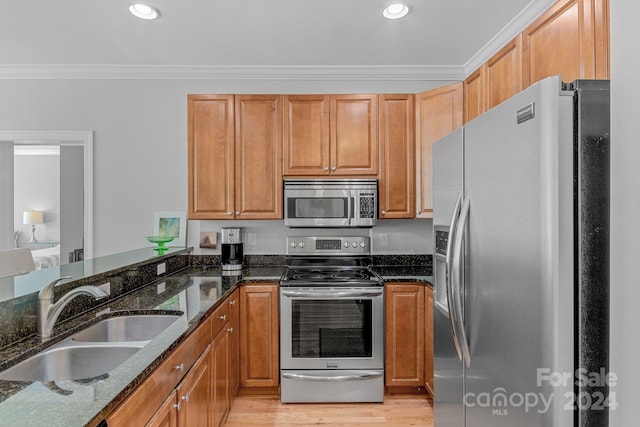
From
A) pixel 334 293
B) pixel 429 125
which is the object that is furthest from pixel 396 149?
pixel 334 293

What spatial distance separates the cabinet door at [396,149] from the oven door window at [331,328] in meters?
0.88

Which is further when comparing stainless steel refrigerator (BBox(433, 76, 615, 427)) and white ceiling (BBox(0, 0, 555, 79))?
white ceiling (BBox(0, 0, 555, 79))

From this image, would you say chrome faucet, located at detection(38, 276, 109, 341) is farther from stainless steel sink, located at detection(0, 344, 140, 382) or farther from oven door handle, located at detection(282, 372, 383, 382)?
oven door handle, located at detection(282, 372, 383, 382)

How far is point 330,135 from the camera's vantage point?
3.20 meters

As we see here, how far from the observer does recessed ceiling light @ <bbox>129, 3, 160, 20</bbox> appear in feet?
7.75

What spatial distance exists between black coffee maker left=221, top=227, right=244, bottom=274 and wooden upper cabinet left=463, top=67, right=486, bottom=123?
196 centimetres

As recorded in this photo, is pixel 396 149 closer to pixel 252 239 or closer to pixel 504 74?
pixel 504 74

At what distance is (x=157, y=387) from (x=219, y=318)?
930 millimetres

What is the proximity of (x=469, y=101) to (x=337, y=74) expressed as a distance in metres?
1.15

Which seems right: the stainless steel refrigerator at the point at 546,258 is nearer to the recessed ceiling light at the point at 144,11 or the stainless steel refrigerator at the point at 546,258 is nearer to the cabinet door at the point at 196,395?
the cabinet door at the point at 196,395

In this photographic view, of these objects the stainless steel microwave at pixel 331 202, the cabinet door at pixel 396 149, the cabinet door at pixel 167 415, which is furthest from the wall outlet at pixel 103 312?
the cabinet door at pixel 396 149

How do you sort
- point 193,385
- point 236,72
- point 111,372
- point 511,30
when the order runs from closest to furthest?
point 111,372
point 193,385
point 511,30
point 236,72

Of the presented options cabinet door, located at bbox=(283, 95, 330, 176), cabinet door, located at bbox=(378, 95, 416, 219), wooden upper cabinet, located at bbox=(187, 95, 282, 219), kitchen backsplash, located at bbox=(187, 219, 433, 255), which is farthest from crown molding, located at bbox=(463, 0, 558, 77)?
wooden upper cabinet, located at bbox=(187, 95, 282, 219)

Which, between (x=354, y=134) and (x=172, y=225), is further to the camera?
(x=172, y=225)
